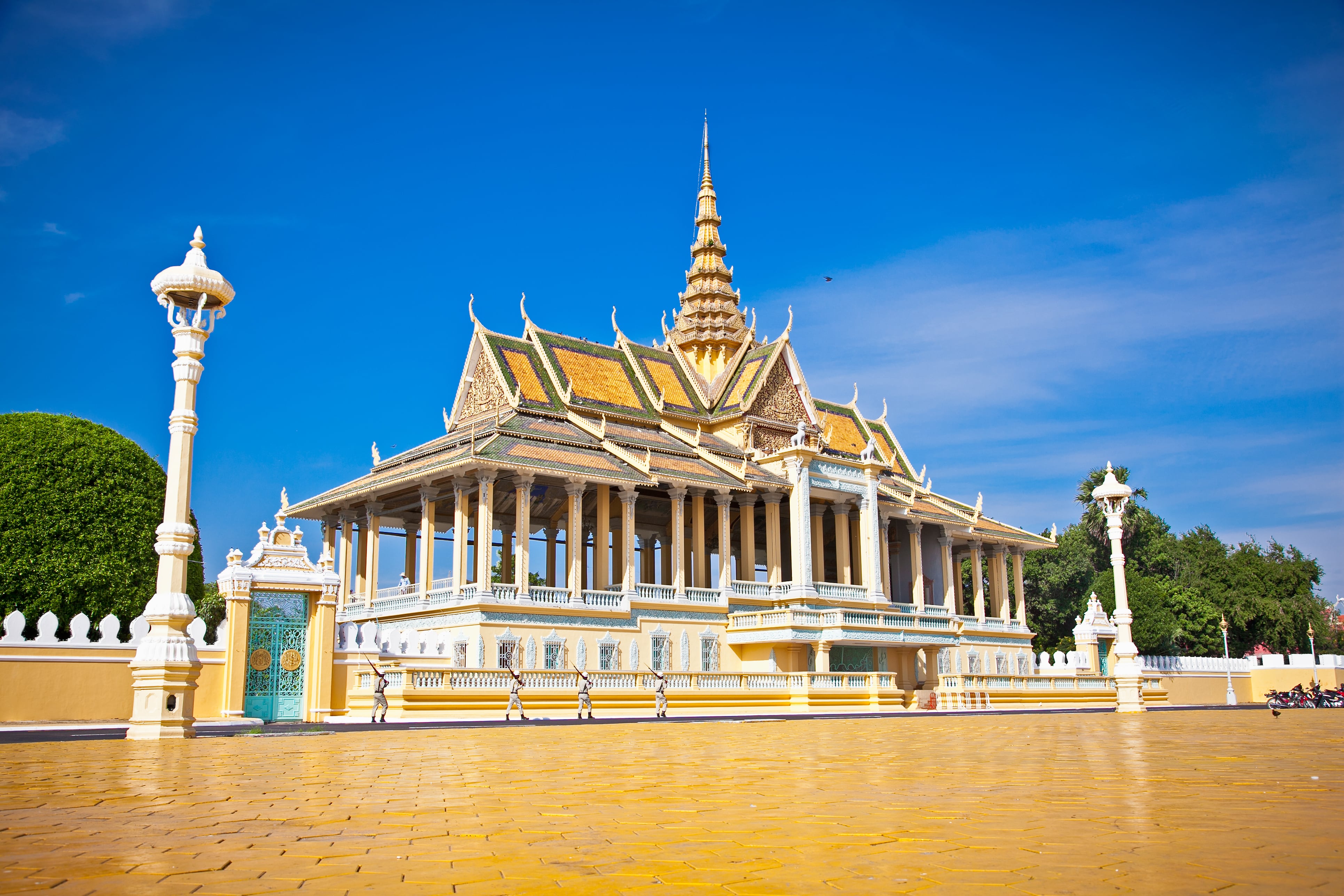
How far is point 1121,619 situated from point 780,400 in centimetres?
2070

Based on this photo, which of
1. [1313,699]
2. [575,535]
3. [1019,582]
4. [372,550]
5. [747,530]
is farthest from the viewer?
[1019,582]

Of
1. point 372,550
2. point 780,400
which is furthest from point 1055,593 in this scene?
point 372,550

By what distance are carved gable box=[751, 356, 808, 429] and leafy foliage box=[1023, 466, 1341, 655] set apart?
2281 centimetres

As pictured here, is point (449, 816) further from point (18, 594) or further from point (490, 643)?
point (18, 594)

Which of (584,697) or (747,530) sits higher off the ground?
(747,530)

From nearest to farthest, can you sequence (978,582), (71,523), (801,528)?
1. (71,523)
2. (801,528)
3. (978,582)

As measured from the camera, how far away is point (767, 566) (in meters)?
42.7

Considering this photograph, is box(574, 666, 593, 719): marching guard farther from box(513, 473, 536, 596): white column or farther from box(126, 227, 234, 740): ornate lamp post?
box(126, 227, 234, 740): ornate lamp post

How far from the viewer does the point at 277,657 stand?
2356 cm

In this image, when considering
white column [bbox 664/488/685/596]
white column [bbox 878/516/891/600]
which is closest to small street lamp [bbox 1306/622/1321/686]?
white column [bbox 878/516/891/600]

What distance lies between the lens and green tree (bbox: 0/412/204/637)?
30266mm

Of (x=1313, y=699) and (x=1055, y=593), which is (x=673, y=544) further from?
(x=1055, y=593)

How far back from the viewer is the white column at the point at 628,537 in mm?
36750

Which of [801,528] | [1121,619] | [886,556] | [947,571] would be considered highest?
[801,528]
